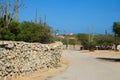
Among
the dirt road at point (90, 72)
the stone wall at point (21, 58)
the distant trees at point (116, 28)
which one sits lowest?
the dirt road at point (90, 72)

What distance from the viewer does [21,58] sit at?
55.5ft

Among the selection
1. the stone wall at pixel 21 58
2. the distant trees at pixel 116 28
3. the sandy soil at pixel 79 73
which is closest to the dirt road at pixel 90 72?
the sandy soil at pixel 79 73

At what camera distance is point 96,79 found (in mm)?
17516

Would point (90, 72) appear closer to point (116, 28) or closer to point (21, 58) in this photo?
point (21, 58)

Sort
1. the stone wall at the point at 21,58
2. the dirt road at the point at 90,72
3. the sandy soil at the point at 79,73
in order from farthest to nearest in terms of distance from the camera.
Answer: the dirt road at the point at 90,72 → the sandy soil at the point at 79,73 → the stone wall at the point at 21,58

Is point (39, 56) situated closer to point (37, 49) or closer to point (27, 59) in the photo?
point (37, 49)

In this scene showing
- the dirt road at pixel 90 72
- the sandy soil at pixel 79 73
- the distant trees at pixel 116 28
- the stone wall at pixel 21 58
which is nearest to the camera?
the stone wall at pixel 21 58

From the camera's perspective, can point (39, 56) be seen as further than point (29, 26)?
No

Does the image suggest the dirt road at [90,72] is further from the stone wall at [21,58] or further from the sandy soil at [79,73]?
the stone wall at [21,58]

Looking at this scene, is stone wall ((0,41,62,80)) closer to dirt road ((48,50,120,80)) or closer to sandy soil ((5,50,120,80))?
sandy soil ((5,50,120,80))

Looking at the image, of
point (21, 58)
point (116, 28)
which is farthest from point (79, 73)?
point (116, 28)

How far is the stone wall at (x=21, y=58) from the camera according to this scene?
14.8 m

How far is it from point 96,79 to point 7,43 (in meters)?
5.27

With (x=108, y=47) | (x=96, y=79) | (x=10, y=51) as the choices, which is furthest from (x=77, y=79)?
(x=108, y=47)
